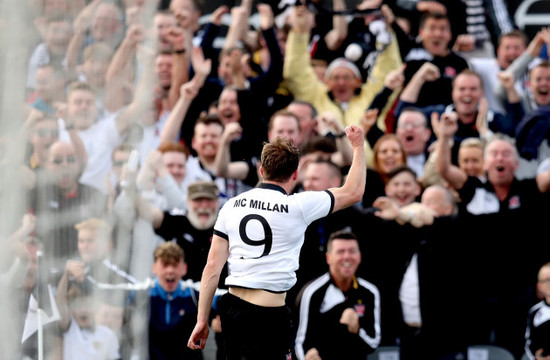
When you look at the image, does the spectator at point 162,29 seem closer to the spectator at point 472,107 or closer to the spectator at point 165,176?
the spectator at point 165,176

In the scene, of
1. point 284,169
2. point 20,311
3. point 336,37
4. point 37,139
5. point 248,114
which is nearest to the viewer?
point 284,169

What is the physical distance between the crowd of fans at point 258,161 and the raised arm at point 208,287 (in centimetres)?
221

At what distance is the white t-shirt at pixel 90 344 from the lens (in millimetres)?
7321

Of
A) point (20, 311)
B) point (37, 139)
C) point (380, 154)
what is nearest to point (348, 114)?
point (380, 154)

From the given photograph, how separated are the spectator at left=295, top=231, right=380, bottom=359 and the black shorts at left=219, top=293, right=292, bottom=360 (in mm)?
2058

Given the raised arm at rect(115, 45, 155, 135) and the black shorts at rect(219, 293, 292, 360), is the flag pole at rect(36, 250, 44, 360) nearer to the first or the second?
the raised arm at rect(115, 45, 155, 135)

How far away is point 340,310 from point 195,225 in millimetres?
1381

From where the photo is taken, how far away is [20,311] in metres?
6.95

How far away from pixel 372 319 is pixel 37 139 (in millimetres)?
3245

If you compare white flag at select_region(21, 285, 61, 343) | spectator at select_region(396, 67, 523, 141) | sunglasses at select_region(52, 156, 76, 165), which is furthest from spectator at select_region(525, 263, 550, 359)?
sunglasses at select_region(52, 156, 76, 165)

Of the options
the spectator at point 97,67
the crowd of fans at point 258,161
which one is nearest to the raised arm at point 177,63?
Result: the crowd of fans at point 258,161

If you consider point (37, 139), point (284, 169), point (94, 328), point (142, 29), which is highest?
point (142, 29)

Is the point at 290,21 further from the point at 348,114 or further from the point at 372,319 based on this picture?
the point at 372,319

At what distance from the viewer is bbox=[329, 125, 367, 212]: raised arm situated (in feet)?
16.0
